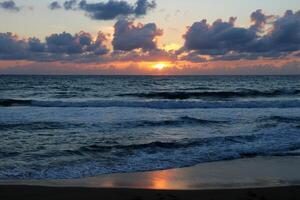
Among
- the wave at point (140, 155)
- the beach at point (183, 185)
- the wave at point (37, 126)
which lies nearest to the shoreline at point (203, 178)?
the beach at point (183, 185)

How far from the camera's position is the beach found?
7.60m

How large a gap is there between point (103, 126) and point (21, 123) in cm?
357

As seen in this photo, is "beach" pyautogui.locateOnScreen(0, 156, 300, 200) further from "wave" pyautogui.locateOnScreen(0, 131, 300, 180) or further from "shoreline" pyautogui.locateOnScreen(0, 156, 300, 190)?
"wave" pyautogui.locateOnScreen(0, 131, 300, 180)

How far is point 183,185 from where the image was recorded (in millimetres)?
8445

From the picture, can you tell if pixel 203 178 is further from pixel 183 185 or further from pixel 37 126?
pixel 37 126

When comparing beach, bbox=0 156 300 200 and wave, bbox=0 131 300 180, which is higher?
beach, bbox=0 156 300 200

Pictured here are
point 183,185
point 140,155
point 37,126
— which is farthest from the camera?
point 37,126

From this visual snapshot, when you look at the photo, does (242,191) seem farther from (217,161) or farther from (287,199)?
(217,161)

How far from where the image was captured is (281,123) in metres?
19.2

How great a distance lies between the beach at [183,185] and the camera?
7598 mm

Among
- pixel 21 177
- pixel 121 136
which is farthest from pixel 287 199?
pixel 121 136

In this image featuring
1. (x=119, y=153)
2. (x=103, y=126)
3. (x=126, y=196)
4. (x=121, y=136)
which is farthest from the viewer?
(x=103, y=126)

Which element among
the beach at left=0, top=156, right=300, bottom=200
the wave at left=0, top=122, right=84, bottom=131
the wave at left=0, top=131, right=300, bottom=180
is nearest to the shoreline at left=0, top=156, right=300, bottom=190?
the beach at left=0, top=156, right=300, bottom=200

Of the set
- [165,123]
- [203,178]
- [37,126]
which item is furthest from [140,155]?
[165,123]
